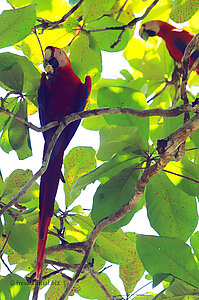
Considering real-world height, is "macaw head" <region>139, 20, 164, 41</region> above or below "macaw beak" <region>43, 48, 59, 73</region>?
above

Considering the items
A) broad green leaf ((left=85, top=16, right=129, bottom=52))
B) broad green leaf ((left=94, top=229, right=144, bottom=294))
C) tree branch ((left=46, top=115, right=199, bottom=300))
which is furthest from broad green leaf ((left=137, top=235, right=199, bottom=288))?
broad green leaf ((left=85, top=16, right=129, bottom=52))

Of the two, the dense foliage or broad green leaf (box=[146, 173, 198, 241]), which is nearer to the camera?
the dense foliage

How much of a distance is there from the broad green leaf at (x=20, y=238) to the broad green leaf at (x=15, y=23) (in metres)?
0.60

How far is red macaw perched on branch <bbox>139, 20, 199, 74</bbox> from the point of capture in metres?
2.52

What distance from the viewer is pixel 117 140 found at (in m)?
1.12

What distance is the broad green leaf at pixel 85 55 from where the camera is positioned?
5.10 feet

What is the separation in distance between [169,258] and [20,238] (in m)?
0.54

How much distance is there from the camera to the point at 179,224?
50.1 inches

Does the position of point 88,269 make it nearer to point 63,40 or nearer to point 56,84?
point 56,84

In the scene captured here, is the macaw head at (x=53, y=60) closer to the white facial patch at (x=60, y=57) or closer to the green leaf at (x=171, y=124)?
the white facial patch at (x=60, y=57)

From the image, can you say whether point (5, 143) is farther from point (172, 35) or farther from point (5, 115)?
point (172, 35)

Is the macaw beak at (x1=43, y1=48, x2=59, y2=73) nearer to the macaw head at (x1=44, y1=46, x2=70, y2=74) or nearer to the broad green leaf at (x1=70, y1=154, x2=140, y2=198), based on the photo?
the macaw head at (x1=44, y1=46, x2=70, y2=74)

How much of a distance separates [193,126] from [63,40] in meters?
0.81

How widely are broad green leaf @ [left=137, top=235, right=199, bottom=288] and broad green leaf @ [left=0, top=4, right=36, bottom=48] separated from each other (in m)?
0.74
